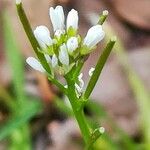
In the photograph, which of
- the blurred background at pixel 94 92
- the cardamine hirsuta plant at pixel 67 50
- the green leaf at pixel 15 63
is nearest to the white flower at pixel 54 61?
the cardamine hirsuta plant at pixel 67 50

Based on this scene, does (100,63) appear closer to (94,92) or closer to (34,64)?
(34,64)

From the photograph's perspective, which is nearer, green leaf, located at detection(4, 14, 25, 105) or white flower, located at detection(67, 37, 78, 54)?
white flower, located at detection(67, 37, 78, 54)

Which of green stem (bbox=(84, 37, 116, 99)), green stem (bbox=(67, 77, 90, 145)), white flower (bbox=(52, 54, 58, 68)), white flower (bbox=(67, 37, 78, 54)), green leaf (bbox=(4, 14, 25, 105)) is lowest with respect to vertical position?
green leaf (bbox=(4, 14, 25, 105))

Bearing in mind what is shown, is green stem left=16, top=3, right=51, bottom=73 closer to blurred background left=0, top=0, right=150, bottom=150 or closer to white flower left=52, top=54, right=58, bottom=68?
white flower left=52, top=54, right=58, bottom=68

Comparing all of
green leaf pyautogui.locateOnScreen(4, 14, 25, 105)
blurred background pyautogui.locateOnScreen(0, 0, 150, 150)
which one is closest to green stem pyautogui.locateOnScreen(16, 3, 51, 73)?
blurred background pyautogui.locateOnScreen(0, 0, 150, 150)

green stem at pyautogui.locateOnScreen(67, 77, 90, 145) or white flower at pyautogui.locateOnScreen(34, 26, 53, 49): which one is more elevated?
white flower at pyautogui.locateOnScreen(34, 26, 53, 49)

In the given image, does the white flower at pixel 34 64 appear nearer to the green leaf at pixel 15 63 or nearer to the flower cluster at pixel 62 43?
the flower cluster at pixel 62 43

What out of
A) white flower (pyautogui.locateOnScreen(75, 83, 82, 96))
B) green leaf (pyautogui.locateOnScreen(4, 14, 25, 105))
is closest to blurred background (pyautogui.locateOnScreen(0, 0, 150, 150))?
green leaf (pyautogui.locateOnScreen(4, 14, 25, 105))
